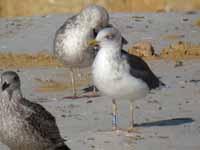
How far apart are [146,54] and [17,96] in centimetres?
841

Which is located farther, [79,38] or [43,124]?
[79,38]

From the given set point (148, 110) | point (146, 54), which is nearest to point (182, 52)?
point (146, 54)

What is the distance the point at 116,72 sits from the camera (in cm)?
1170

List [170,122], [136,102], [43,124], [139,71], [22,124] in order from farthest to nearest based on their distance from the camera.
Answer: [136,102] → [170,122] → [139,71] → [43,124] → [22,124]

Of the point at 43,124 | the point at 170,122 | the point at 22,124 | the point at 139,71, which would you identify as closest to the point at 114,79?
the point at 139,71

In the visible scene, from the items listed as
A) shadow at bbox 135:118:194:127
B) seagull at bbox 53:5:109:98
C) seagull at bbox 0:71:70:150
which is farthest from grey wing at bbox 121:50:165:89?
seagull at bbox 53:5:109:98

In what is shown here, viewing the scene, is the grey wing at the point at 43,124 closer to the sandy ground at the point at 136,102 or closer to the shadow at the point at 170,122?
the sandy ground at the point at 136,102

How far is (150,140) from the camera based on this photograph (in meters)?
11.4

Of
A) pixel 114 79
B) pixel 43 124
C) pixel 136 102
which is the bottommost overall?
pixel 136 102

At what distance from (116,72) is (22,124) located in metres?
2.06

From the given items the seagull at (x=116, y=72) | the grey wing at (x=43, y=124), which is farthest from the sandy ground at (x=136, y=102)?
the grey wing at (x=43, y=124)

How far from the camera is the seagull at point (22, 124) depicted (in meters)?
9.99

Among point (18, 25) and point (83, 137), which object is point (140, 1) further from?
point (83, 137)

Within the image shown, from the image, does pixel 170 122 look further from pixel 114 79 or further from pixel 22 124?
pixel 22 124
